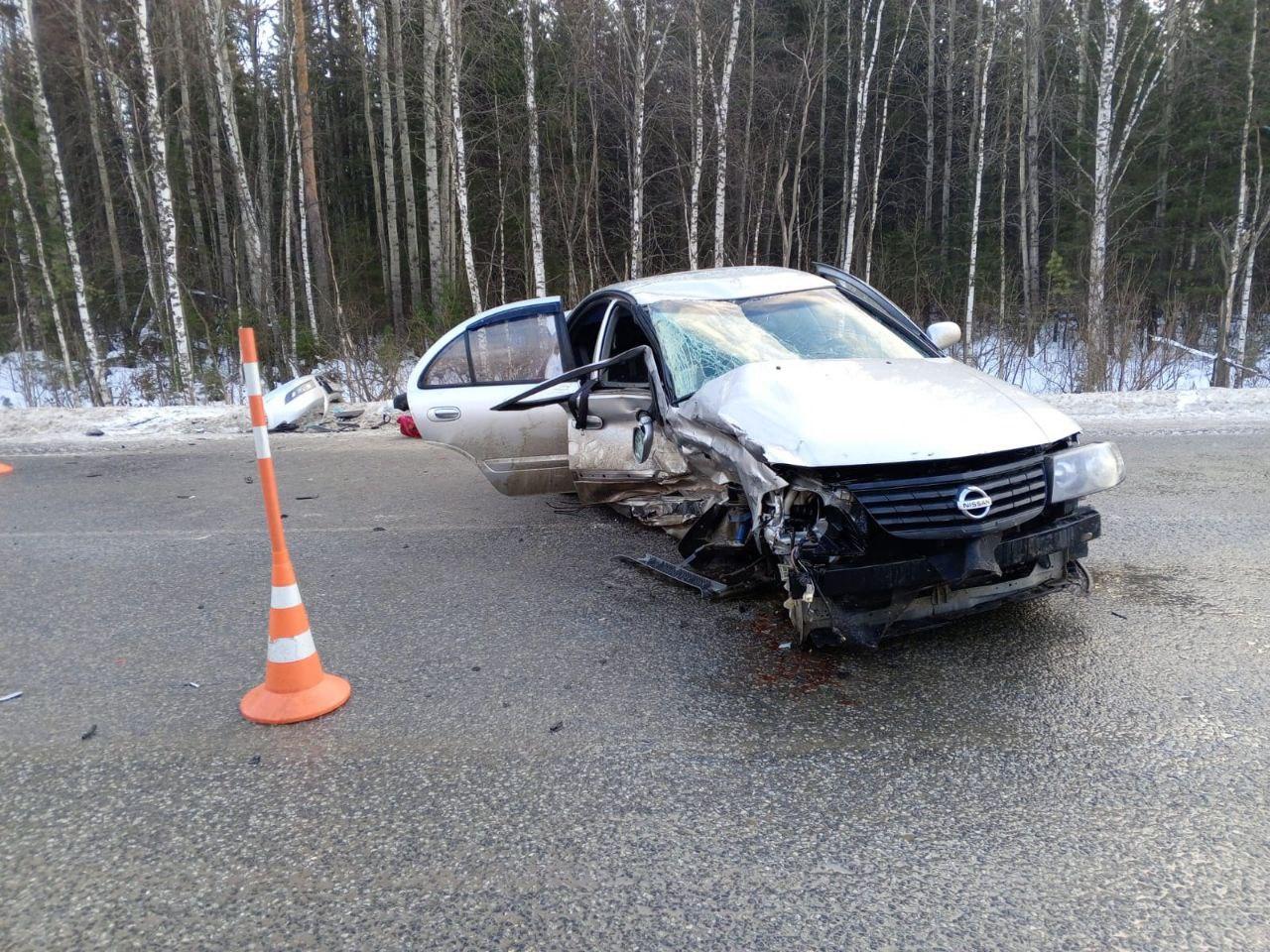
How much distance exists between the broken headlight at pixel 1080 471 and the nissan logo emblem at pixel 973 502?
1.36 ft

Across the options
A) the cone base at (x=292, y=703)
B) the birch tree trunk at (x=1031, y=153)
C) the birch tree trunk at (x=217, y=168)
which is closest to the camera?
the cone base at (x=292, y=703)

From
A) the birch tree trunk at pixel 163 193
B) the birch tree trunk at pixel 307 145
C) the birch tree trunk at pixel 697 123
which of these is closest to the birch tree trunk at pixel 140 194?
the birch tree trunk at pixel 163 193

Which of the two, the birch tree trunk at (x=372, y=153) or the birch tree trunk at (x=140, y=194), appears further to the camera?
the birch tree trunk at (x=372, y=153)

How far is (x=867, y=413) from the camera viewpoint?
3.48m

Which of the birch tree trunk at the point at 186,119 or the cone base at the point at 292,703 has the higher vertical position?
the birch tree trunk at the point at 186,119

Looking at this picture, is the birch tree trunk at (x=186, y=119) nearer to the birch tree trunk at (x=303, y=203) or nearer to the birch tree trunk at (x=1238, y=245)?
the birch tree trunk at (x=303, y=203)

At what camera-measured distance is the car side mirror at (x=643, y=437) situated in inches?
185

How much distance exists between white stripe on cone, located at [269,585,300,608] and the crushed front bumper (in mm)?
2076

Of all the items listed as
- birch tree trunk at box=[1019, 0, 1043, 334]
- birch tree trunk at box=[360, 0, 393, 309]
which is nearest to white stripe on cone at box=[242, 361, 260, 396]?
birch tree trunk at box=[1019, 0, 1043, 334]

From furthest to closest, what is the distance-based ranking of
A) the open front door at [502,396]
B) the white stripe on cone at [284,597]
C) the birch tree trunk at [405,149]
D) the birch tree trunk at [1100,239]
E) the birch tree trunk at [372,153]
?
the birch tree trunk at [372,153] < the birch tree trunk at [405,149] < the birch tree trunk at [1100,239] < the open front door at [502,396] < the white stripe on cone at [284,597]

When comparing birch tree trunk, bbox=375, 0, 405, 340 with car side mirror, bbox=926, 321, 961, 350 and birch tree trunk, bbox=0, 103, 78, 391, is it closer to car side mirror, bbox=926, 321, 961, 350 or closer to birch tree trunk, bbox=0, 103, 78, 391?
birch tree trunk, bbox=0, 103, 78, 391

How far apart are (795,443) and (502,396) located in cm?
313

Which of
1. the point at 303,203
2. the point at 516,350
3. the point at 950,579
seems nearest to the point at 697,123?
the point at 303,203

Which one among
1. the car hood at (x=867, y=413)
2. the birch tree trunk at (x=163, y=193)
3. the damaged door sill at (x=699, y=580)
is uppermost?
the birch tree trunk at (x=163, y=193)
